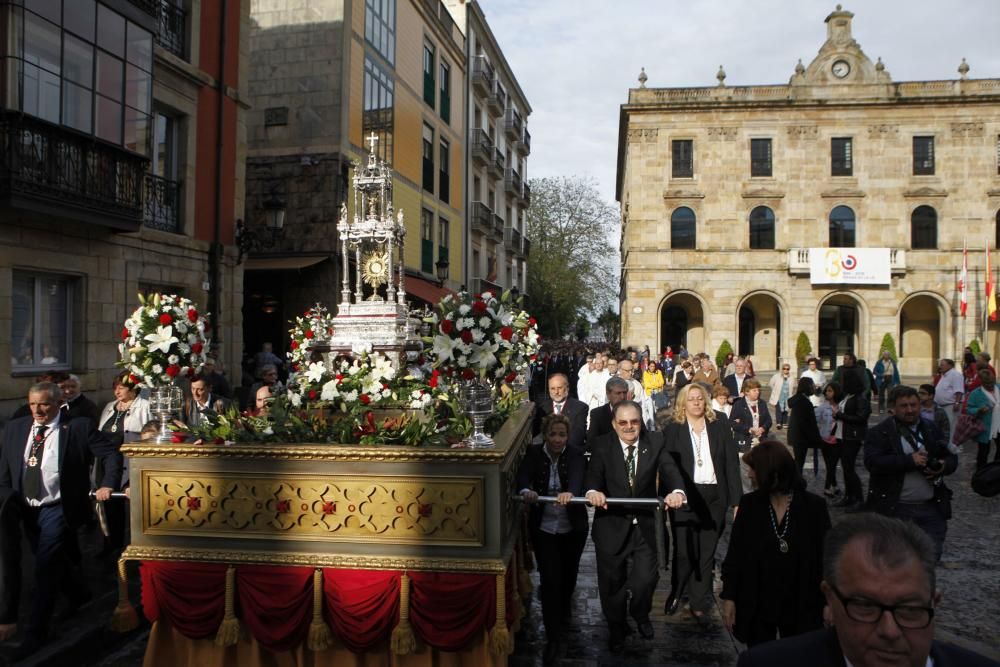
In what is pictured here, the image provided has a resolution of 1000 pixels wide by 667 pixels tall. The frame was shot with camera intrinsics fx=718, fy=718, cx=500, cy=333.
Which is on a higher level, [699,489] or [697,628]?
[699,489]

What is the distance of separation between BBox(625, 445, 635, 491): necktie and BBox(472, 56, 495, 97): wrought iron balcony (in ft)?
94.3

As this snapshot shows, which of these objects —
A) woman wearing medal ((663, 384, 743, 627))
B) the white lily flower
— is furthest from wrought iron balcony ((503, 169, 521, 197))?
the white lily flower

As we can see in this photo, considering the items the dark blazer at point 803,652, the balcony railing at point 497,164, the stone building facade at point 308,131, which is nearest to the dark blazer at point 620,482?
the dark blazer at point 803,652

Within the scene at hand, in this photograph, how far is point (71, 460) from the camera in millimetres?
5324

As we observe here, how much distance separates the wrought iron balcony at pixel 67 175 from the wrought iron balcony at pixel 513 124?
2912cm

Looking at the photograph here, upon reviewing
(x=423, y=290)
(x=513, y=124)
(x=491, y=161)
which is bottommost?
(x=423, y=290)

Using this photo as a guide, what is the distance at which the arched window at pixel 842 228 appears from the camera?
109 ft

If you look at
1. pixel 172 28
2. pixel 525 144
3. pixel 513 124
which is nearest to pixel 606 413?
pixel 172 28

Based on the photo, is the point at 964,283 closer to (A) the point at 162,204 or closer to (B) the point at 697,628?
(A) the point at 162,204

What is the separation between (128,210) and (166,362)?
7.55 meters

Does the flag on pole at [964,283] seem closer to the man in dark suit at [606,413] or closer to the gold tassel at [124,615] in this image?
the man in dark suit at [606,413]

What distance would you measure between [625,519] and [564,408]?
2.53 m

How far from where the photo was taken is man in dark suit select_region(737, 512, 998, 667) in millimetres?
1826

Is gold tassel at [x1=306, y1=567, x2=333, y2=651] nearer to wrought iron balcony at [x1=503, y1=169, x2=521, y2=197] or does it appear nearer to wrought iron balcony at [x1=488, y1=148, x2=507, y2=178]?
wrought iron balcony at [x1=488, y1=148, x2=507, y2=178]
